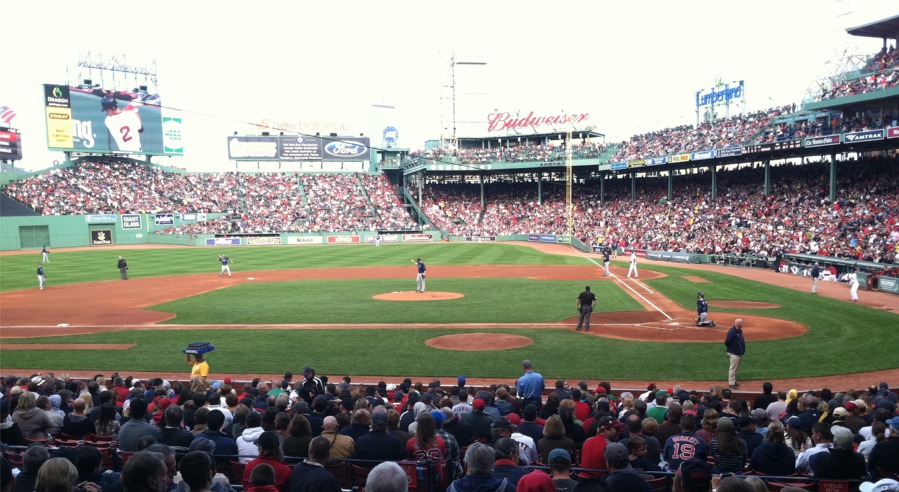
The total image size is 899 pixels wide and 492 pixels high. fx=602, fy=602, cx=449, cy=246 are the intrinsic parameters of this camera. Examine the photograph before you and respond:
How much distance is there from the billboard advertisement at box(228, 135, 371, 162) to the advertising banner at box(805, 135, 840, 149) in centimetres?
5765

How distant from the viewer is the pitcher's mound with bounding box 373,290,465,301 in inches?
1110

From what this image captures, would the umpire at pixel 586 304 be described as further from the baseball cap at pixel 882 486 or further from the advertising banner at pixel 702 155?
the advertising banner at pixel 702 155

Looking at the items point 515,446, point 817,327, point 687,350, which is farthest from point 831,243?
point 515,446

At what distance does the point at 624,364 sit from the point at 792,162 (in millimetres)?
46272

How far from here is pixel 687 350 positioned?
18.0 m

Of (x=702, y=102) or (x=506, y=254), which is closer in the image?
(x=506, y=254)

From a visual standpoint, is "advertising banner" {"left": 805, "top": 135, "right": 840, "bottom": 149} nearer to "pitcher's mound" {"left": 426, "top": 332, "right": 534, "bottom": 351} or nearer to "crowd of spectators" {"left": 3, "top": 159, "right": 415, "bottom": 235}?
"pitcher's mound" {"left": 426, "top": 332, "right": 534, "bottom": 351}

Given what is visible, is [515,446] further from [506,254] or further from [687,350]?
[506,254]

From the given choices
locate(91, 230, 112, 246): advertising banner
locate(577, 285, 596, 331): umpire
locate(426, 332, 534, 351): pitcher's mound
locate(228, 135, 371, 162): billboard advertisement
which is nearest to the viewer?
locate(426, 332, 534, 351): pitcher's mound

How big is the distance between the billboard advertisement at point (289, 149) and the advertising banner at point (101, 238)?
69.6 ft

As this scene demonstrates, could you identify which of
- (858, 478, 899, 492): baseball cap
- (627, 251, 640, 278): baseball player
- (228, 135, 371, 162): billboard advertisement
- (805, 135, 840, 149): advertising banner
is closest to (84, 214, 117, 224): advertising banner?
(228, 135, 371, 162): billboard advertisement

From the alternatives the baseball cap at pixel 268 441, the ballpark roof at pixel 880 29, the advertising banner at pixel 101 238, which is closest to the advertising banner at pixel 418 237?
the advertising banner at pixel 101 238

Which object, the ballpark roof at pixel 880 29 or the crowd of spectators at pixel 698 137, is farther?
the crowd of spectators at pixel 698 137

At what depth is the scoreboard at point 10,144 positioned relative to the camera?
217ft
